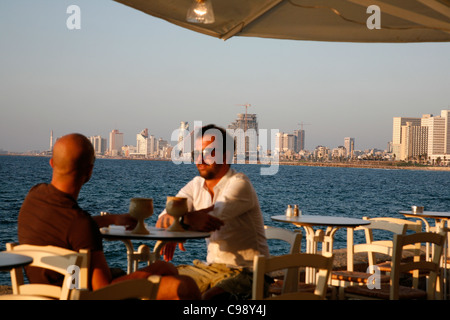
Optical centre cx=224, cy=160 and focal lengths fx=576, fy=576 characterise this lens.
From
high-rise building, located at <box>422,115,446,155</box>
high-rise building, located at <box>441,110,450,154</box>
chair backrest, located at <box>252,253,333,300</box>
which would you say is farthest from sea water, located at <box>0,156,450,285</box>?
high-rise building, located at <box>422,115,446,155</box>

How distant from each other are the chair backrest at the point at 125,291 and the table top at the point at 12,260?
0.47 m

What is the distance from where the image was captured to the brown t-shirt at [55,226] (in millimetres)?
2250

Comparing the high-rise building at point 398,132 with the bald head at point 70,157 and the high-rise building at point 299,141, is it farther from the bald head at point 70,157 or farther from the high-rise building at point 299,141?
the bald head at point 70,157

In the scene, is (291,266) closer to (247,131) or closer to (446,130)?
(247,131)

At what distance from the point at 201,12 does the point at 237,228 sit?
4.05ft

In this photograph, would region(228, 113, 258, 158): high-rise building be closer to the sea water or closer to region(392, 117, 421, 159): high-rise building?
the sea water

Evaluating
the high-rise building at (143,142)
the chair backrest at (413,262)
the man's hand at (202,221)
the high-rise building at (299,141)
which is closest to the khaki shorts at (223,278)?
the man's hand at (202,221)

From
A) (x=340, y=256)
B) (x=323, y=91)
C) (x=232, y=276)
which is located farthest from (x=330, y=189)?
(x=232, y=276)

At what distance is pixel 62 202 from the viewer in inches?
91.0

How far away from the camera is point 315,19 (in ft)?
11.8

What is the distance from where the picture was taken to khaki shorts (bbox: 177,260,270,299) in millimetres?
2699

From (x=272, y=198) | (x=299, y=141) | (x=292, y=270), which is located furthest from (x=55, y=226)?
(x=299, y=141)
